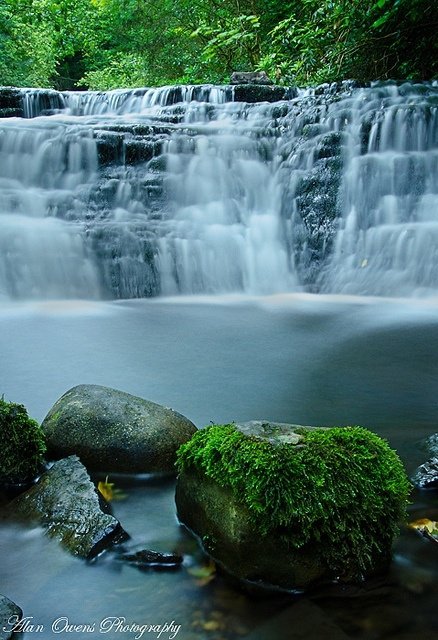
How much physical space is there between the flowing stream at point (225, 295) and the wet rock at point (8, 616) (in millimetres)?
97

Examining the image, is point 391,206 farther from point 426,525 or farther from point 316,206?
point 426,525

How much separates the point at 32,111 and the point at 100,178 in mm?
5314

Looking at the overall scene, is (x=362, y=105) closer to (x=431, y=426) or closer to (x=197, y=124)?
(x=197, y=124)

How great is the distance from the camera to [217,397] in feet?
14.6

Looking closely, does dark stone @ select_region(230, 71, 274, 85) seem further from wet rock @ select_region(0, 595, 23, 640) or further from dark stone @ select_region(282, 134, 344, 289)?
wet rock @ select_region(0, 595, 23, 640)

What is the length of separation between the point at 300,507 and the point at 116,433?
132 cm

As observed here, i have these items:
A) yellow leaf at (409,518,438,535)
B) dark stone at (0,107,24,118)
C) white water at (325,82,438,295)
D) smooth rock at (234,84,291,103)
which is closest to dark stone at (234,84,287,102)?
smooth rock at (234,84,291,103)

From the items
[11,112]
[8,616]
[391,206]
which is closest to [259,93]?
[391,206]

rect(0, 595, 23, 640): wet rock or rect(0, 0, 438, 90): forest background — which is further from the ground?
rect(0, 0, 438, 90): forest background

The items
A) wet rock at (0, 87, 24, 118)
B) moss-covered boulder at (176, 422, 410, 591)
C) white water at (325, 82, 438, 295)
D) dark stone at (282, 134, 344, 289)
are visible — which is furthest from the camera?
wet rock at (0, 87, 24, 118)

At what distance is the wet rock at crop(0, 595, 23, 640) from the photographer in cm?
202

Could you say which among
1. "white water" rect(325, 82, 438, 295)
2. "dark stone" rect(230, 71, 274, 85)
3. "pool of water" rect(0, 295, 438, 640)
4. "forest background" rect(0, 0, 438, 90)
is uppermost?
"forest background" rect(0, 0, 438, 90)

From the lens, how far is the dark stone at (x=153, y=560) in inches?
95.6

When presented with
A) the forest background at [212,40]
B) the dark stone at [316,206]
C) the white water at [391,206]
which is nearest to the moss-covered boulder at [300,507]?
the white water at [391,206]
